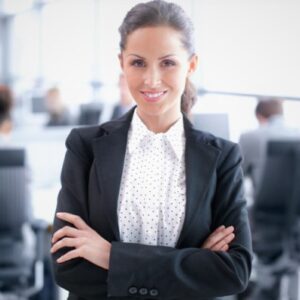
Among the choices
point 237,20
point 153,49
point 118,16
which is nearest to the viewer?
point 153,49

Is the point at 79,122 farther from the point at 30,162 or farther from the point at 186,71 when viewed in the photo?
the point at 186,71

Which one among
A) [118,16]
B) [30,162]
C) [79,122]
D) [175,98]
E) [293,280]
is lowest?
[293,280]

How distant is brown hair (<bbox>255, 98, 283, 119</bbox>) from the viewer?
206 centimetres

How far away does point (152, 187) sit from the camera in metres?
1.32

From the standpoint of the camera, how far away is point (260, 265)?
2352 mm

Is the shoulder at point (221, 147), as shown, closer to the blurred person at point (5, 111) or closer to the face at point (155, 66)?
the face at point (155, 66)

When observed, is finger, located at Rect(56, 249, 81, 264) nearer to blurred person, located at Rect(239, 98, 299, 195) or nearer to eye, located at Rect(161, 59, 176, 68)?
eye, located at Rect(161, 59, 176, 68)

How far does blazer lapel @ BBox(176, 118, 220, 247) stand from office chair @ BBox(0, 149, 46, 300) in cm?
125

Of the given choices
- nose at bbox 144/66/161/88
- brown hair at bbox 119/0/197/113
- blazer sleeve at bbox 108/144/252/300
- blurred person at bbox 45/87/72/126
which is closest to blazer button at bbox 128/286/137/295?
blazer sleeve at bbox 108/144/252/300

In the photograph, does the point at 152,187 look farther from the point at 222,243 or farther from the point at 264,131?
the point at 264,131

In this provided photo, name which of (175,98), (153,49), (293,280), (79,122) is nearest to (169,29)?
(153,49)

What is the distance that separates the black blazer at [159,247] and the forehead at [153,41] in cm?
23

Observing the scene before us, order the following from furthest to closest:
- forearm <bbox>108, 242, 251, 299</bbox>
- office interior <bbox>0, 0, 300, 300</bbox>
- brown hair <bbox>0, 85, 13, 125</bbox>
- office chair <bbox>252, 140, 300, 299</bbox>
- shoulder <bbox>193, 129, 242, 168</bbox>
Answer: office chair <bbox>252, 140, 300, 299</bbox>, brown hair <bbox>0, 85, 13, 125</bbox>, office interior <bbox>0, 0, 300, 300</bbox>, shoulder <bbox>193, 129, 242, 168</bbox>, forearm <bbox>108, 242, 251, 299</bbox>

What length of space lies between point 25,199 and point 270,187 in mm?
1185
